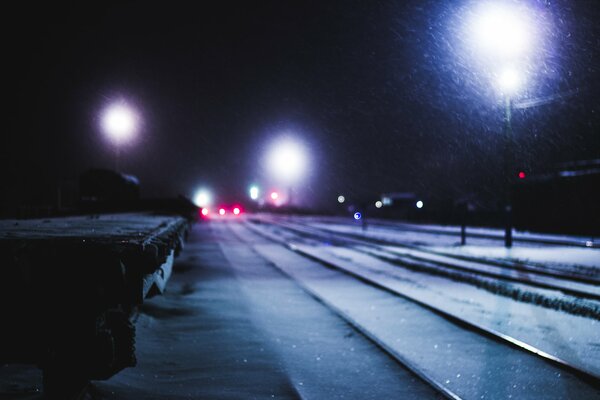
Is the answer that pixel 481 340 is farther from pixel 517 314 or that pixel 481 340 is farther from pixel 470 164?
pixel 470 164

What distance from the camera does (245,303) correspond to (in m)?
10.4

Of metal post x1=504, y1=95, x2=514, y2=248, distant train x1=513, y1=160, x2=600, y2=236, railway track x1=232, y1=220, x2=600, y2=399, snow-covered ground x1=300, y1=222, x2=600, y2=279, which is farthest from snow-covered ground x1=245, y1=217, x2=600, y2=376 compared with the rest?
distant train x1=513, y1=160, x2=600, y2=236

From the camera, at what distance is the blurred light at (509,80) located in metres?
20.0

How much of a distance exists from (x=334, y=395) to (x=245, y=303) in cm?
530

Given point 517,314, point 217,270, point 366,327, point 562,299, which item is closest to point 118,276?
point 366,327

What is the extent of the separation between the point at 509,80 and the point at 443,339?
15.6 meters

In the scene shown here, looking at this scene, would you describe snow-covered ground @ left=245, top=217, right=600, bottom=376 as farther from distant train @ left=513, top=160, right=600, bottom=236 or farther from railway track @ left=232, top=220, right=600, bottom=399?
distant train @ left=513, top=160, right=600, bottom=236

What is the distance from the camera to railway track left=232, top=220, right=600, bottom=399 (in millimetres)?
5617

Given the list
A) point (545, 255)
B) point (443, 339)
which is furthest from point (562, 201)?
point (443, 339)

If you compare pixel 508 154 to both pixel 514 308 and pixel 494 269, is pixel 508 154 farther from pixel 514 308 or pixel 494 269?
pixel 514 308

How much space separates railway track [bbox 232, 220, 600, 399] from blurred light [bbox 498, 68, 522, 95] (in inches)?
445

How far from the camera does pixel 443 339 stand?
753cm

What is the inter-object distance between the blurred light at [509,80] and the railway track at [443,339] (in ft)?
37.1

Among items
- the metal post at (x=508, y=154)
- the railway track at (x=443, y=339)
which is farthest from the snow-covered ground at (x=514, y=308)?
the metal post at (x=508, y=154)
